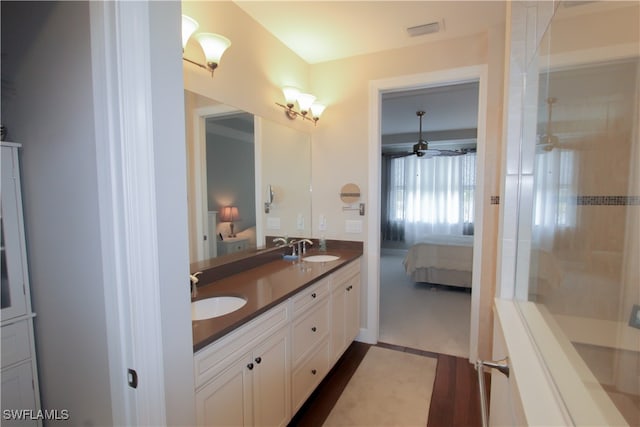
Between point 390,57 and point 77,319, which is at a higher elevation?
point 390,57

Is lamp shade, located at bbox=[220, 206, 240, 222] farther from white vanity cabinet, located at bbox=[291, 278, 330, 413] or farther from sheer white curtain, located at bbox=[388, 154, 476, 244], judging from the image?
sheer white curtain, located at bbox=[388, 154, 476, 244]

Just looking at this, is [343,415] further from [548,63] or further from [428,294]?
[428,294]

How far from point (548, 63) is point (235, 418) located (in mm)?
2070

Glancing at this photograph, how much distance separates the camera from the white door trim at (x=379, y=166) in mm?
2443

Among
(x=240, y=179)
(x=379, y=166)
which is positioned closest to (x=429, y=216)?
(x=379, y=166)

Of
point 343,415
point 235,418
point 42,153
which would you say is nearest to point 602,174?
point 235,418

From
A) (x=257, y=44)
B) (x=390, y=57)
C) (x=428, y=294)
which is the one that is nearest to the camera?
(x=257, y=44)

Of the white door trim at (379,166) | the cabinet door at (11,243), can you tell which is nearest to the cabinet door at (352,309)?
the white door trim at (379,166)

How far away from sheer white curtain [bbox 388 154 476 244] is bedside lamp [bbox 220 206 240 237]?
4.86m

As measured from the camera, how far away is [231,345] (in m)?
1.28

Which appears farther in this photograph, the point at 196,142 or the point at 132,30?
the point at 196,142

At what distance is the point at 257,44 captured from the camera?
91.9 inches

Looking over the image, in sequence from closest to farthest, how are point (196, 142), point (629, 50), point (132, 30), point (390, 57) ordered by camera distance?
point (132, 30) < point (629, 50) < point (196, 142) < point (390, 57)

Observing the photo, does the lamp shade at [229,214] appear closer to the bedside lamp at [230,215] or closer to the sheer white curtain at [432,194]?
the bedside lamp at [230,215]
